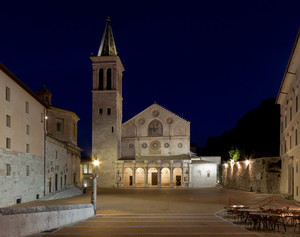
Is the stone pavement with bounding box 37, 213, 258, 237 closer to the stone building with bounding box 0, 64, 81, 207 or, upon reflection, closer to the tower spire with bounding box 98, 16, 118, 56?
the stone building with bounding box 0, 64, 81, 207

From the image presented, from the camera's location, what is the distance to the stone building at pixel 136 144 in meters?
56.5

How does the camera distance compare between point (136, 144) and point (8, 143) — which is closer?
point (8, 143)

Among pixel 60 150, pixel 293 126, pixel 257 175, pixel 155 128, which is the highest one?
pixel 155 128

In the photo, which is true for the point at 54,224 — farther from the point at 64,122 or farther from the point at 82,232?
the point at 64,122

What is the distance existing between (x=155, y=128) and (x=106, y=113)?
9385mm

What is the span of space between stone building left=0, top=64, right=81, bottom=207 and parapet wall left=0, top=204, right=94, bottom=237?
8.20 metres

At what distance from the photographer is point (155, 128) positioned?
60.1 metres

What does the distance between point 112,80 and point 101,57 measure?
474 cm

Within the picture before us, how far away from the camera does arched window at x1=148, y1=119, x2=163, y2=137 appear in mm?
59875

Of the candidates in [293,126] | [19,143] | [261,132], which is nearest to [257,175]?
[293,126]

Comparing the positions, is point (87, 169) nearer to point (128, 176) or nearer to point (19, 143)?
point (128, 176)

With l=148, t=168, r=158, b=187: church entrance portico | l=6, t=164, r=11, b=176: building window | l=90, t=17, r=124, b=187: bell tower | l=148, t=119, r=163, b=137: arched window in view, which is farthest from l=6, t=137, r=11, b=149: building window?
l=148, t=119, r=163, b=137: arched window

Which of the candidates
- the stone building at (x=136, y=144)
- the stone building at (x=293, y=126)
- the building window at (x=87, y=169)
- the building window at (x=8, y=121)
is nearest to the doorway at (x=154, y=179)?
the stone building at (x=136, y=144)

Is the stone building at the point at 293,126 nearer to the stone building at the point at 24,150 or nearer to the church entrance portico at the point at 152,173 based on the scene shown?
the stone building at the point at 24,150
